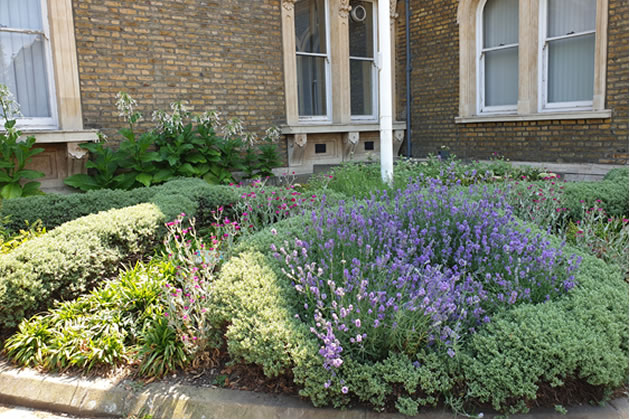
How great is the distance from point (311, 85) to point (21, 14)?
475 cm

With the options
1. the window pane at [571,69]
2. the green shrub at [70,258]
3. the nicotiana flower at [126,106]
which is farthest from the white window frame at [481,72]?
the green shrub at [70,258]

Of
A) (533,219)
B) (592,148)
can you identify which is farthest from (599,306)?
(592,148)

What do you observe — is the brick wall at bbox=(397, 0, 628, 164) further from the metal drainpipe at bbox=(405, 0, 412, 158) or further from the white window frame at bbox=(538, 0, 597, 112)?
the white window frame at bbox=(538, 0, 597, 112)

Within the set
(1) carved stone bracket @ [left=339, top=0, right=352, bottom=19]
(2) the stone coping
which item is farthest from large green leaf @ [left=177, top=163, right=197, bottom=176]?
(1) carved stone bracket @ [left=339, top=0, right=352, bottom=19]

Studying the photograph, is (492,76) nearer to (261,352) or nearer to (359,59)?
(359,59)

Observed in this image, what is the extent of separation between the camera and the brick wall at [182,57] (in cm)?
726

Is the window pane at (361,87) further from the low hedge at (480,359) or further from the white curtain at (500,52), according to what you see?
the low hedge at (480,359)

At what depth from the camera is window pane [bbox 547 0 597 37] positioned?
8.11 m

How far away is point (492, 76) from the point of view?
9773mm

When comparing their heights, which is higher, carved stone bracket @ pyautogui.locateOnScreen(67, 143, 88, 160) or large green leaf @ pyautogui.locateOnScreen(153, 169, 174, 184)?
carved stone bracket @ pyautogui.locateOnScreen(67, 143, 88, 160)

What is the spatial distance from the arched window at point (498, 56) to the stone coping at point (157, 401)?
773 cm

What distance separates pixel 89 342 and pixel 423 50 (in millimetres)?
8983

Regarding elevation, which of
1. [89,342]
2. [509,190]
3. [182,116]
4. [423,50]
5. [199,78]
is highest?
[423,50]

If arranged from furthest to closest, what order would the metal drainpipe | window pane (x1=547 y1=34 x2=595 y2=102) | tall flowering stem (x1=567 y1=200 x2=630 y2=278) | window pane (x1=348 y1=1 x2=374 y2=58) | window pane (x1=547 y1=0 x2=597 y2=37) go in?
the metal drainpipe
window pane (x1=348 y1=1 x2=374 y2=58)
window pane (x1=547 y1=34 x2=595 y2=102)
window pane (x1=547 y1=0 x2=597 y2=37)
tall flowering stem (x1=567 y1=200 x2=630 y2=278)
